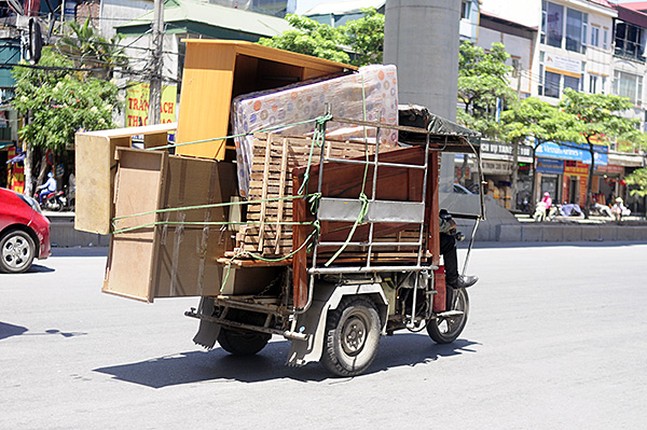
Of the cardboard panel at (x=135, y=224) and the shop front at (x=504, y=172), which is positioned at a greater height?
the shop front at (x=504, y=172)

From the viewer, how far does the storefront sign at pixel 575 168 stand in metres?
61.3

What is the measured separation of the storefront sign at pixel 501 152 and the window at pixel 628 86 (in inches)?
576

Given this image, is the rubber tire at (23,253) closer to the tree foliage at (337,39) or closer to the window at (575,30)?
the tree foliage at (337,39)

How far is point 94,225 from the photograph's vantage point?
7.54 meters

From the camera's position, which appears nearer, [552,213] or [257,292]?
[257,292]

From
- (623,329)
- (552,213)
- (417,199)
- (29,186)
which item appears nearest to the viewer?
(417,199)

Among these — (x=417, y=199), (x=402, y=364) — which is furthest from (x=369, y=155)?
(x=402, y=364)

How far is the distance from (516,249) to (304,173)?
22.4 m

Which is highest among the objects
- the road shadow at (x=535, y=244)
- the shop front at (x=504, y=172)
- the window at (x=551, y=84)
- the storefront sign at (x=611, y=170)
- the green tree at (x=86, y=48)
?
the window at (x=551, y=84)

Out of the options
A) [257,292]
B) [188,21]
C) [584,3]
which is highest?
[584,3]

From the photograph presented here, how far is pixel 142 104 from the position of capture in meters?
39.6

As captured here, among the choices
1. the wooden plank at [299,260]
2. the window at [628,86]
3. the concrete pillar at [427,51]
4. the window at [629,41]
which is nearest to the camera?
the wooden plank at [299,260]

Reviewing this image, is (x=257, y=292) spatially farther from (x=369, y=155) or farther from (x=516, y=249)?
(x=516, y=249)

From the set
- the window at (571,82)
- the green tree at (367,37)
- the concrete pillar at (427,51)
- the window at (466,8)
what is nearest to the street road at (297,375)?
the concrete pillar at (427,51)
